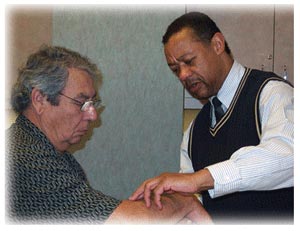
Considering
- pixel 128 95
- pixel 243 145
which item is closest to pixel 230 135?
pixel 243 145

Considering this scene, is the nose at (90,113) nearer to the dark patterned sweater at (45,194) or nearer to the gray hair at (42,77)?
the gray hair at (42,77)

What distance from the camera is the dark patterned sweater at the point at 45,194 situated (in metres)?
1.13

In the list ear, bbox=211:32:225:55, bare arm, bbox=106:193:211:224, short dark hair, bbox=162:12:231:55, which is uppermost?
short dark hair, bbox=162:12:231:55

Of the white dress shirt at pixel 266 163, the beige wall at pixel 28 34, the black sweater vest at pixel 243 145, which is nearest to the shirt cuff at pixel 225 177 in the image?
the white dress shirt at pixel 266 163

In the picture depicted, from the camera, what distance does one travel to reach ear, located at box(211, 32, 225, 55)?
1538 mm

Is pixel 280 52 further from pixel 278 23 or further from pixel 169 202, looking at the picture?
pixel 169 202

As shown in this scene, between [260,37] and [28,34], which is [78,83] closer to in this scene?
[28,34]

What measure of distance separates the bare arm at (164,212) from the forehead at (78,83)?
37 cm

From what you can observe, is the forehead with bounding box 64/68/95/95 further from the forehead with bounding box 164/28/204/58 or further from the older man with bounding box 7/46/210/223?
the forehead with bounding box 164/28/204/58

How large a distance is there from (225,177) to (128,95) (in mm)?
701

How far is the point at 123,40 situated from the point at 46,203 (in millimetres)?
790

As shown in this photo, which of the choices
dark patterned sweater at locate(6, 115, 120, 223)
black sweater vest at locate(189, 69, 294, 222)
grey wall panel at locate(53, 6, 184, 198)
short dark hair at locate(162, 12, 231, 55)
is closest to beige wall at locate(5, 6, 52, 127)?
grey wall panel at locate(53, 6, 184, 198)

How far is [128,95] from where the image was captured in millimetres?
1748

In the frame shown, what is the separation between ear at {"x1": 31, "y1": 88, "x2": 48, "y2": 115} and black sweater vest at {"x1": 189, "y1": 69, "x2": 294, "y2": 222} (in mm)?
585
